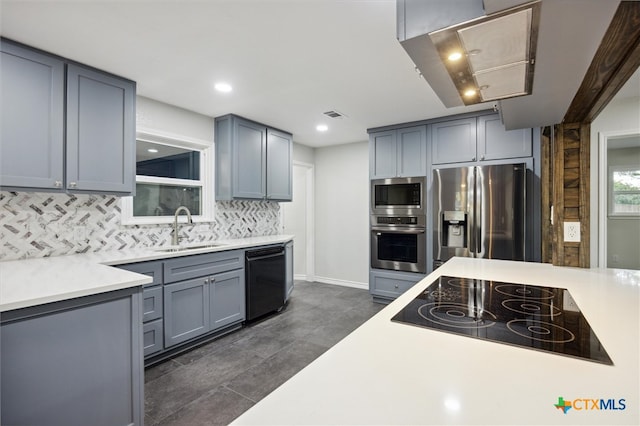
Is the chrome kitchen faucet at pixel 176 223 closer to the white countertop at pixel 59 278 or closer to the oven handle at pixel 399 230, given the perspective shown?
the white countertop at pixel 59 278

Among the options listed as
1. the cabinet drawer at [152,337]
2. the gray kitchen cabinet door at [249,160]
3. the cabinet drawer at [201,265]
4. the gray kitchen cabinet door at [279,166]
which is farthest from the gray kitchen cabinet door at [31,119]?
the gray kitchen cabinet door at [279,166]

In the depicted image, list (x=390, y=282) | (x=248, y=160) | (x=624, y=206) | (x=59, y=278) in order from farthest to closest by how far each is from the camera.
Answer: (x=624, y=206)
(x=390, y=282)
(x=248, y=160)
(x=59, y=278)

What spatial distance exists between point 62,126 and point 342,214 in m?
3.77

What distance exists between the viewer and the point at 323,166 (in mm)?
5340

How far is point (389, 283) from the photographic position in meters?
3.93

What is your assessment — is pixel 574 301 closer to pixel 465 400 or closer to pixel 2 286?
pixel 465 400

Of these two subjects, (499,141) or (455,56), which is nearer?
(455,56)

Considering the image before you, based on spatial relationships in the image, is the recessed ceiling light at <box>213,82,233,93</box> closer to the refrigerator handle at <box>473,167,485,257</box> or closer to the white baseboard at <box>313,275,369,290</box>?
the refrigerator handle at <box>473,167,485,257</box>

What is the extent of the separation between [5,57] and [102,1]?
0.90 m

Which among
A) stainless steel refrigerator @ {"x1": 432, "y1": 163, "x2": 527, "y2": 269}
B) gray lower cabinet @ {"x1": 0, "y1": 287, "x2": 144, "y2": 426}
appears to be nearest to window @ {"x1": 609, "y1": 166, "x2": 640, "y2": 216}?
stainless steel refrigerator @ {"x1": 432, "y1": 163, "x2": 527, "y2": 269}

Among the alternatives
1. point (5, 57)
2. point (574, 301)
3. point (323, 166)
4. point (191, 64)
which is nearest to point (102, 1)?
point (191, 64)

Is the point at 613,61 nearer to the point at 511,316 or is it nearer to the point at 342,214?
the point at 511,316

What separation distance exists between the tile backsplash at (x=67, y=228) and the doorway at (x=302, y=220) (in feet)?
7.51

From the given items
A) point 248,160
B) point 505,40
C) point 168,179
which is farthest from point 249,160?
point 505,40
